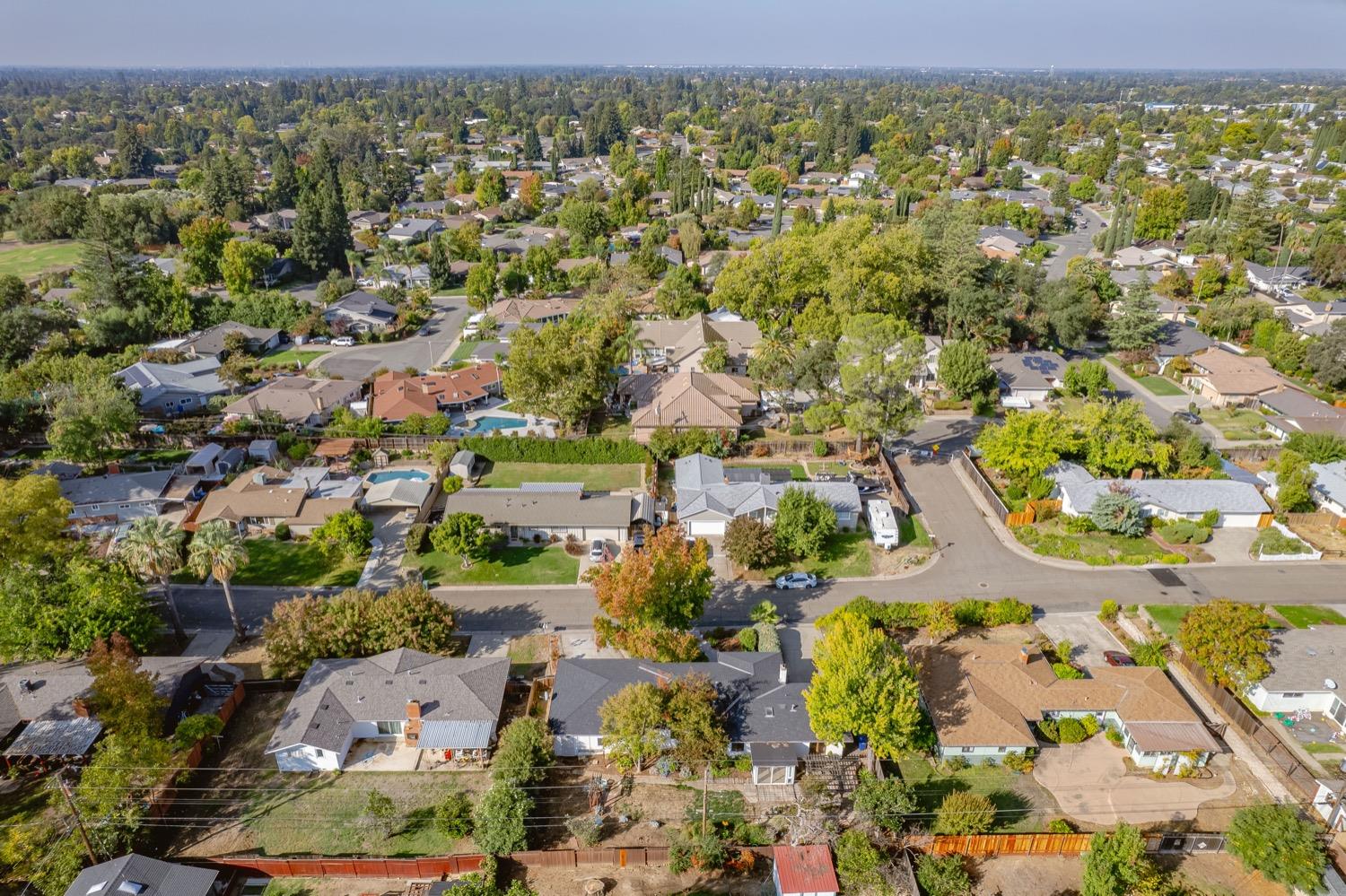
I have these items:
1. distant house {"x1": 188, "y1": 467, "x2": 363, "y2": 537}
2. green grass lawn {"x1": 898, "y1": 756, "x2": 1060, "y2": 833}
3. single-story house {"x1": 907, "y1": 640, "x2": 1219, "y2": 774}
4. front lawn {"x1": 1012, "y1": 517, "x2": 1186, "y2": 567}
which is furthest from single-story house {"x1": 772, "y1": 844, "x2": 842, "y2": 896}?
distant house {"x1": 188, "y1": 467, "x2": 363, "y2": 537}

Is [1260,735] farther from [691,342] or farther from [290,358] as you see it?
[290,358]

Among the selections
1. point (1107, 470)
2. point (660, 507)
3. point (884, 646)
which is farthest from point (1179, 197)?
point (884, 646)

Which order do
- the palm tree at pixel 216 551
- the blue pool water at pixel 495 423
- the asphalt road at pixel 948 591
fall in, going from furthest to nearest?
the blue pool water at pixel 495 423 < the asphalt road at pixel 948 591 < the palm tree at pixel 216 551

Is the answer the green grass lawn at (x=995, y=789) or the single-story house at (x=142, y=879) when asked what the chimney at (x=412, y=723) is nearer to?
the single-story house at (x=142, y=879)

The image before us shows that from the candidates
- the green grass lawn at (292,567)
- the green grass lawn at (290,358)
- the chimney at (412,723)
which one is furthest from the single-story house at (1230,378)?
the green grass lawn at (290,358)

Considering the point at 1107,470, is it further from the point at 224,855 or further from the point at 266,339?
the point at 266,339

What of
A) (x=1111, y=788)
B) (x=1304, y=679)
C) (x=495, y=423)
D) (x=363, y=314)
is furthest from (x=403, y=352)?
(x=1304, y=679)
